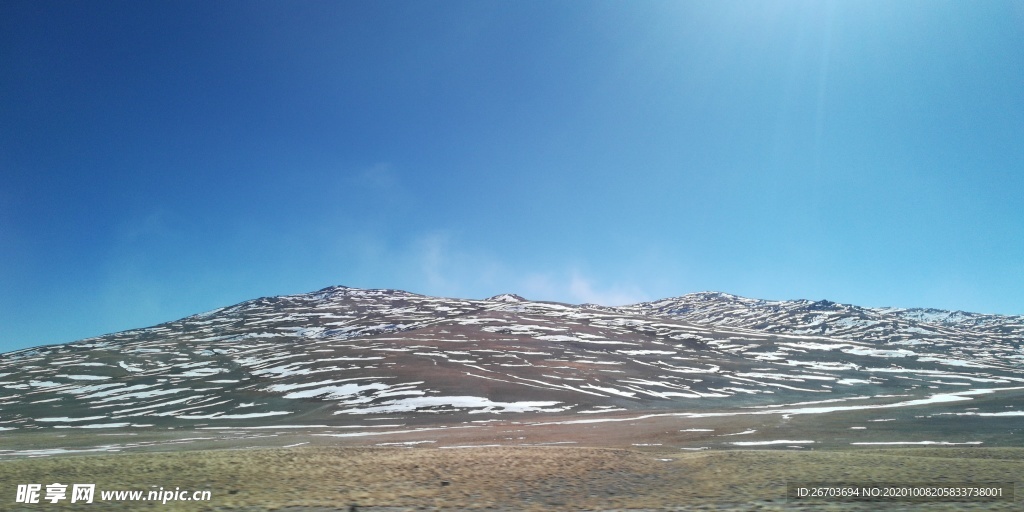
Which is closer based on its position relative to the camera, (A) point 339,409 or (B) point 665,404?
(A) point 339,409

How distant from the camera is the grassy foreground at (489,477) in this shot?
19.2 m

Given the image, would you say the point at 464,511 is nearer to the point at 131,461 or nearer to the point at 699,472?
the point at 699,472

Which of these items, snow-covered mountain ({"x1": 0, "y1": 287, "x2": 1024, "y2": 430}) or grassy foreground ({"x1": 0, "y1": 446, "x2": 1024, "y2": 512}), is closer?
grassy foreground ({"x1": 0, "y1": 446, "x2": 1024, "y2": 512})

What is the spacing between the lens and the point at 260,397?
4053 inches

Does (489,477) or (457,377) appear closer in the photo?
(489,477)

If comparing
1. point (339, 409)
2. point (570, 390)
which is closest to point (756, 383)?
point (570, 390)

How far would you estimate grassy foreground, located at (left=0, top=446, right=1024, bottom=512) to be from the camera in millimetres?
19203

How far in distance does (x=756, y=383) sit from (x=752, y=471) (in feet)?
392

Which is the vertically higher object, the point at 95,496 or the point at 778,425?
the point at 95,496

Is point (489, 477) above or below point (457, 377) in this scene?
below

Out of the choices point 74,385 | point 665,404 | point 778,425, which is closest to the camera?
point 778,425

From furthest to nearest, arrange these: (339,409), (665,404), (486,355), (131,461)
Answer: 1. (486,355)
2. (665,404)
3. (339,409)
4. (131,461)

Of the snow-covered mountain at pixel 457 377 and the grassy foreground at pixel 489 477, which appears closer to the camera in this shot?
the grassy foreground at pixel 489 477

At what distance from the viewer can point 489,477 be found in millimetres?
24375
